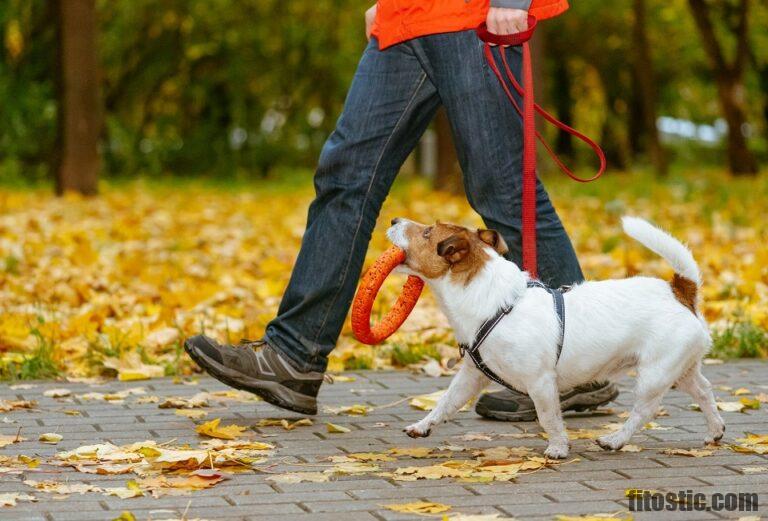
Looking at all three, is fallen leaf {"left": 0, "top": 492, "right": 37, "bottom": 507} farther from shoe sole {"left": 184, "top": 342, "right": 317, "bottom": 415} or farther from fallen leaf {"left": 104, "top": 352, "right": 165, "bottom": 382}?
fallen leaf {"left": 104, "top": 352, "right": 165, "bottom": 382}

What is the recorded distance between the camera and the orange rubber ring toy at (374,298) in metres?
Result: 4.48

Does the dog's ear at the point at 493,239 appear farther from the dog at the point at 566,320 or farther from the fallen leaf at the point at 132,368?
the fallen leaf at the point at 132,368

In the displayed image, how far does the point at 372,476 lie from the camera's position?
408cm

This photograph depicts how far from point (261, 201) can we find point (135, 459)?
1345 centimetres

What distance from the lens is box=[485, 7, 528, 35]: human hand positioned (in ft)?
15.5

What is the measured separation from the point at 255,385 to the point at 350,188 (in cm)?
84

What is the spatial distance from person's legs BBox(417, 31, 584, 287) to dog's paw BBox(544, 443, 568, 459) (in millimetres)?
798

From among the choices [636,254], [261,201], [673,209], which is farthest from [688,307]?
[261,201]

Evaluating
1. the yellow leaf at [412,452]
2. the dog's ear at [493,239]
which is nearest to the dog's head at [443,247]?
the dog's ear at [493,239]

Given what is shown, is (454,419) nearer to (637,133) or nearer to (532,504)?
(532,504)

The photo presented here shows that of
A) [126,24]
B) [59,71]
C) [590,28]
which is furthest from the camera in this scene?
[590,28]

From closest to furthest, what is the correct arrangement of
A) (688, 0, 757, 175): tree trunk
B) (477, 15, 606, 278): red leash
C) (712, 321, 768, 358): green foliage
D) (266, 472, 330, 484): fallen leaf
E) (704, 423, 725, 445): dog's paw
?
(266, 472, 330, 484): fallen leaf
(704, 423, 725, 445): dog's paw
(477, 15, 606, 278): red leash
(712, 321, 768, 358): green foliage
(688, 0, 757, 175): tree trunk

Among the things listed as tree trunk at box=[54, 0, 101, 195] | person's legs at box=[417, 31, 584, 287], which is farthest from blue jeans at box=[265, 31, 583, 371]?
tree trunk at box=[54, 0, 101, 195]

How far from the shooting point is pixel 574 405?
5074 mm
